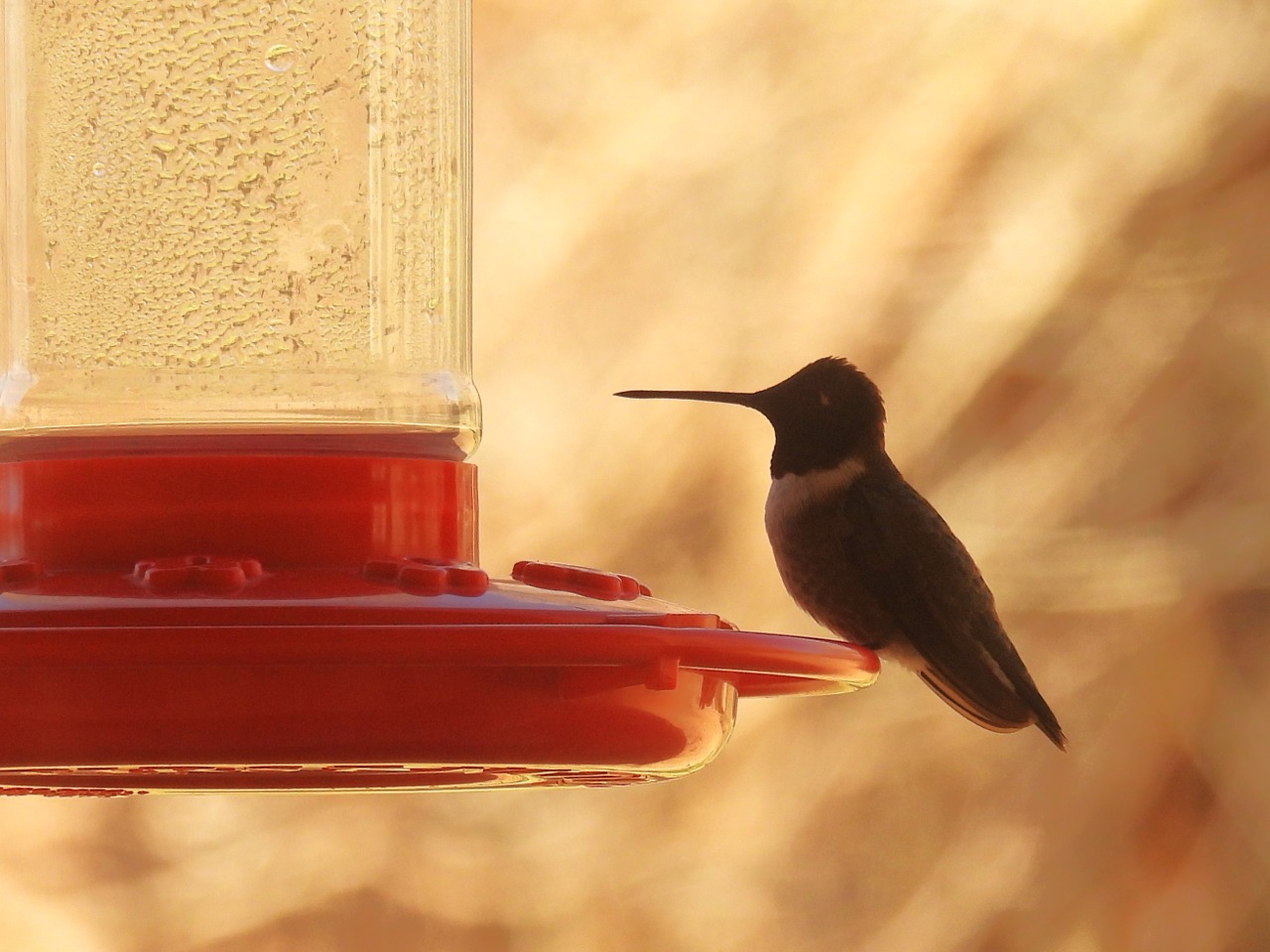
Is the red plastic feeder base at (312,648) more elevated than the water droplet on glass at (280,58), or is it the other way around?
the water droplet on glass at (280,58)

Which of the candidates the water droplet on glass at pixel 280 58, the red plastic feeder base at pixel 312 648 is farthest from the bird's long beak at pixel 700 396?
the red plastic feeder base at pixel 312 648

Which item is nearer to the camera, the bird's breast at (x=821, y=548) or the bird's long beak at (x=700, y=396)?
the bird's long beak at (x=700, y=396)

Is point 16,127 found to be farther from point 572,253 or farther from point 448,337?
point 572,253

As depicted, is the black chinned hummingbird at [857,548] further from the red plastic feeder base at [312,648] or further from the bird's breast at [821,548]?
the red plastic feeder base at [312,648]

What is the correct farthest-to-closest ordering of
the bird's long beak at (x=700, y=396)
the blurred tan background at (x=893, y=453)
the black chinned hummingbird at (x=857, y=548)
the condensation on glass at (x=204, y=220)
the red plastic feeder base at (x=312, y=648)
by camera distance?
the blurred tan background at (x=893, y=453) → the black chinned hummingbird at (x=857, y=548) → the bird's long beak at (x=700, y=396) → the condensation on glass at (x=204, y=220) → the red plastic feeder base at (x=312, y=648)

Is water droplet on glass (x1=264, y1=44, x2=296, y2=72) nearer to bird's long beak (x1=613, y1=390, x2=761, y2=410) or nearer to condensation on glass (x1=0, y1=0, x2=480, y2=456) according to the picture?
condensation on glass (x1=0, y1=0, x2=480, y2=456)

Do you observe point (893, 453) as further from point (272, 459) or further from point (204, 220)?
point (272, 459)

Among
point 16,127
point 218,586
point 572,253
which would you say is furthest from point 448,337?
point 572,253

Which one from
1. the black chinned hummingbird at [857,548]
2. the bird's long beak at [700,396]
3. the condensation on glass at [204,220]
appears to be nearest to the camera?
the condensation on glass at [204,220]
